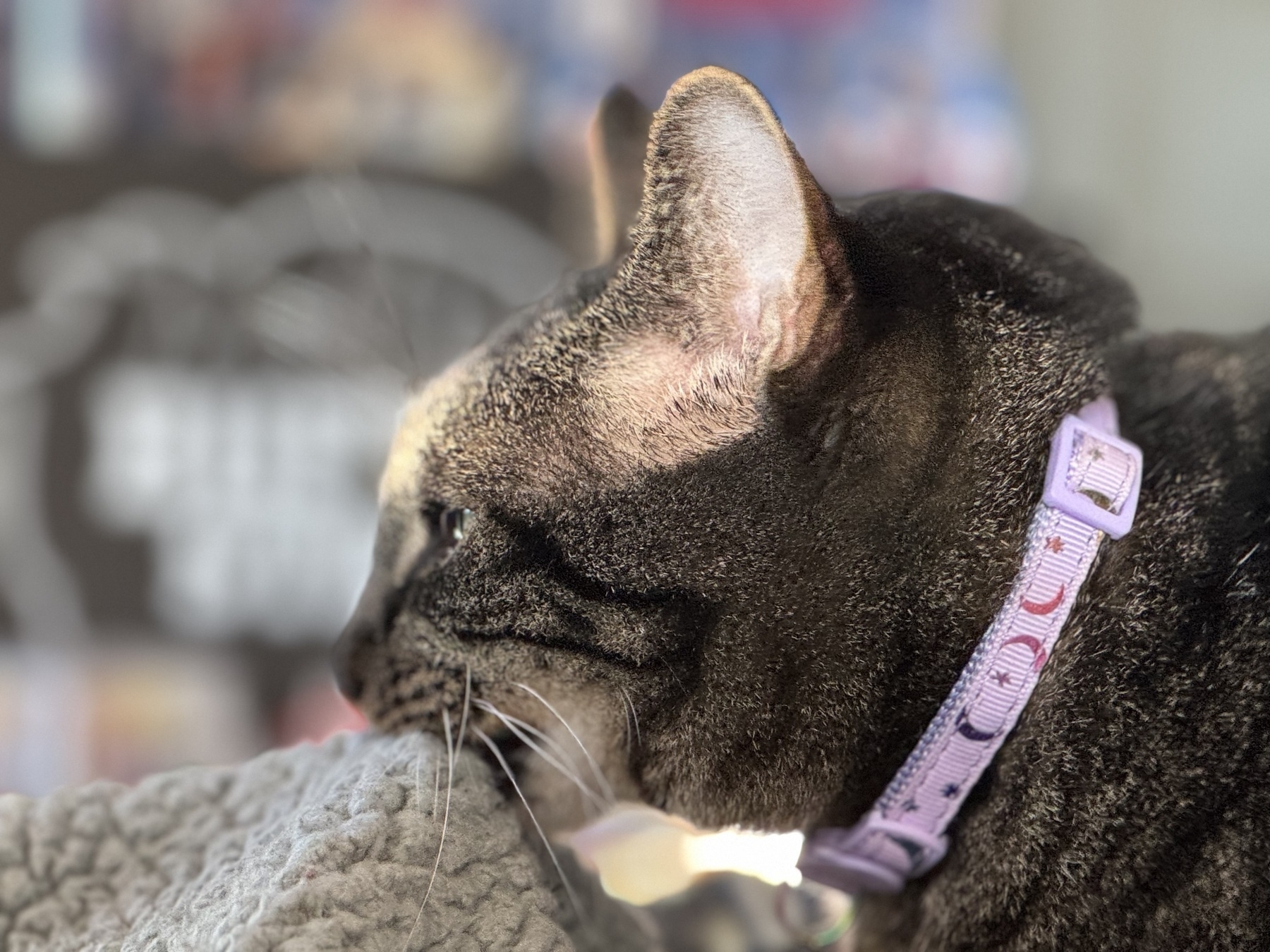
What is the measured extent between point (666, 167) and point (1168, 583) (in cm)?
35

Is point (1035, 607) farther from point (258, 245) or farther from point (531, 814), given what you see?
point (258, 245)

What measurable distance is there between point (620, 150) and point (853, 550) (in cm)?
40

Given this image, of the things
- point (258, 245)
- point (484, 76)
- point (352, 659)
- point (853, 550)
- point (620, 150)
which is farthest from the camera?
point (484, 76)

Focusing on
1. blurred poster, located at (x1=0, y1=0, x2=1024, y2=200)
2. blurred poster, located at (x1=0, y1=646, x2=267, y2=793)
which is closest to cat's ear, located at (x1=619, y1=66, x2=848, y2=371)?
blurred poster, located at (x1=0, y1=0, x2=1024, y2=200)

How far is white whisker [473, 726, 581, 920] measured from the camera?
2.00 ft

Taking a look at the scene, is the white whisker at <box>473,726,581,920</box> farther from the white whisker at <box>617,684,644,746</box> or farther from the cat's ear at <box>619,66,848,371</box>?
the cat's ear at <box>619,66,848,371</box>

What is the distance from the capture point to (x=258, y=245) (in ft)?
6.08

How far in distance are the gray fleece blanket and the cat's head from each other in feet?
0.30

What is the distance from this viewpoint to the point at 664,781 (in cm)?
67

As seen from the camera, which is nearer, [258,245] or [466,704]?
[466,704]

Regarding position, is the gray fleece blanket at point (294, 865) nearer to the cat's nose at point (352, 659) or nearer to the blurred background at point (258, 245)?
the cat's nose at point (352, 659)

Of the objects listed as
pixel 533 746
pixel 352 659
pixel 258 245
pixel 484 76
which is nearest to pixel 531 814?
Result: pixel 533 746

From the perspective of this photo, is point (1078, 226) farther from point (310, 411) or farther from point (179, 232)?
point (179, 232)

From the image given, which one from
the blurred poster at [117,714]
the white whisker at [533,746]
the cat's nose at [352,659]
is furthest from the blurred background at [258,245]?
the white whisker at [533,746]
